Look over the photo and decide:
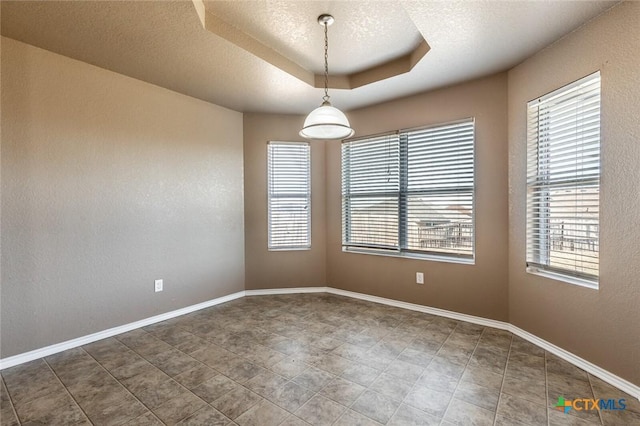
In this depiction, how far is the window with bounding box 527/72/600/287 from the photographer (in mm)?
2238

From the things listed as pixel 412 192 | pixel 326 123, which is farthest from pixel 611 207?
pixel 326 123

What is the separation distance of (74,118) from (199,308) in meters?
2.41

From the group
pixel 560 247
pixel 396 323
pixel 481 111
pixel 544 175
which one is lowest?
pixel 396 323

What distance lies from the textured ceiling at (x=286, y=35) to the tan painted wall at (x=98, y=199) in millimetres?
308

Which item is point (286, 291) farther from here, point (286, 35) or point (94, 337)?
point (286, 35)

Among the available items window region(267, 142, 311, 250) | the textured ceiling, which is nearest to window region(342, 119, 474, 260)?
window region(267, 142, 311, 250)

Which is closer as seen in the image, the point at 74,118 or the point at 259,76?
the point at 74,118

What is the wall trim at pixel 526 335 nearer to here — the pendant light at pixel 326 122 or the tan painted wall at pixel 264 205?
the tan painted wall at pixel 264 205

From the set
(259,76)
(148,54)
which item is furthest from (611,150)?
(148,54)

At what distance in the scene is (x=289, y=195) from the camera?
4.29 meters

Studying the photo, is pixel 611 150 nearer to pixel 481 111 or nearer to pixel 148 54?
pixel 481 111

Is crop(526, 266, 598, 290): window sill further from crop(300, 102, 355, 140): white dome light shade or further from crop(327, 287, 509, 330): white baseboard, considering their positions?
crop(300, 102, 355, 140): white dome light shade

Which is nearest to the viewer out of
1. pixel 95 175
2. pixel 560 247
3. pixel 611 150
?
pixel 611 150

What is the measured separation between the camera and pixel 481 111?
314 centimetres
